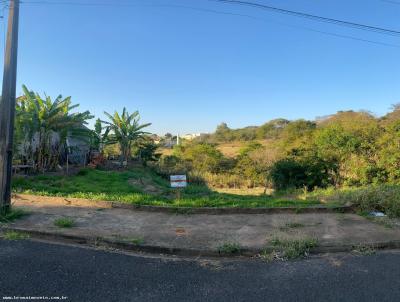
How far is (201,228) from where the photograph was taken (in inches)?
238

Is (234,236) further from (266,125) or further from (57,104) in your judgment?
(266,125)

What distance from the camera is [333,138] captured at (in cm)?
1474

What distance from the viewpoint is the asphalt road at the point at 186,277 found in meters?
3.46

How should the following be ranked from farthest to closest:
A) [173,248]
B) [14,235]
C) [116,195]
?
1. [116,195]
2. [14,235]
3. [173,248]

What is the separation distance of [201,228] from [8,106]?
4.52 m

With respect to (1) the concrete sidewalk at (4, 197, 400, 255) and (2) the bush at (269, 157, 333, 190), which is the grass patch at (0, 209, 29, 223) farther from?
(2) the bush at (269, 157, 333, 190)

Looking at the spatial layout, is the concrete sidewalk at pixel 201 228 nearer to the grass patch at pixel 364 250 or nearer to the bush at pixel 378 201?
the grass patch at pixel 364 250

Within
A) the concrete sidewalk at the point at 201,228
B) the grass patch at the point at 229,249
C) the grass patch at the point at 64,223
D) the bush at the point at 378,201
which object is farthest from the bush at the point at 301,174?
the grass patch at the point at 64,223

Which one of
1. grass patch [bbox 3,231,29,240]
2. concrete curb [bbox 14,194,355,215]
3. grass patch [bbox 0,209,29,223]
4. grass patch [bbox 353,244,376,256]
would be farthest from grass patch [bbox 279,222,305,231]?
grass patch [bbox 0,209,29,223]

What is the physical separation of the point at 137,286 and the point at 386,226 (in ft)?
16.4

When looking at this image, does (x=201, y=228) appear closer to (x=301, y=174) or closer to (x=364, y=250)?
(x=364, y=250)

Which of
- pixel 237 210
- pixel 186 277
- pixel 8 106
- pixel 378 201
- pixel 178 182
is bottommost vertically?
pixel 186 277

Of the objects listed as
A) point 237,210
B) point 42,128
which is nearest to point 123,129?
point 42,128

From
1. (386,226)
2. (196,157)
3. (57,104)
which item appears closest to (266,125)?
(196,157)
